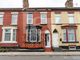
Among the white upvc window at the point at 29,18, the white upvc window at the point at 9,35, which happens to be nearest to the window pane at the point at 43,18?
the white upvc window at the point at 29,18

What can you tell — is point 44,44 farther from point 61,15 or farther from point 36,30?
point 61,15

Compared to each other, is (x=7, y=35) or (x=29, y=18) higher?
(x=29, y=18)

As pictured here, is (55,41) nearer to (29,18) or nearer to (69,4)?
(29,18)

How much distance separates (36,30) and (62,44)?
458 cm

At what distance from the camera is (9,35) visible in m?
30.4

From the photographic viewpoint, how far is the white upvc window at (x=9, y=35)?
98.9 feet

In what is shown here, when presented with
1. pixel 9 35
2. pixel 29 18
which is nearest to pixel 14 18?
pixel 29 18

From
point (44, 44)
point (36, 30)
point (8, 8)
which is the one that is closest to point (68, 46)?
point (44, 44)

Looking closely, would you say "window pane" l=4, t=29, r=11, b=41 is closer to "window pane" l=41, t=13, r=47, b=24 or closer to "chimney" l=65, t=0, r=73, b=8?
"window pane" l=41, t=13, r=47, b=24

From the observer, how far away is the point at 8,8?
3098 centimetres

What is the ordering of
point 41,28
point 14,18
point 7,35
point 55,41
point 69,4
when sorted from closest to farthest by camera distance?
1. point 55,41
2. point 7,35
3. point 41,28
4. point 14,18
5. point 69,4

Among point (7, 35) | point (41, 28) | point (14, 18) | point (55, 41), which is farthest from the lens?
point (14, 18)

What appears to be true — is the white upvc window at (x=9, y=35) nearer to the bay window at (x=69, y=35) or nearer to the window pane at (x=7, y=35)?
the window pane at (x=7, y=35)

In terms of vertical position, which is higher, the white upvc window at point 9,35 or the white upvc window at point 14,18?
the white upvc window at point 14,18
